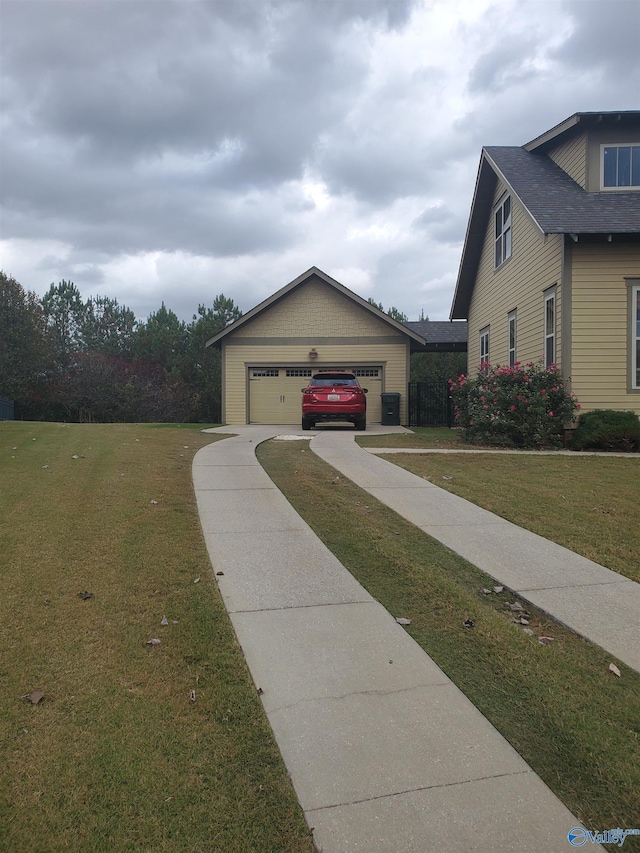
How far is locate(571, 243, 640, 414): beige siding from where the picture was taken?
11.9m

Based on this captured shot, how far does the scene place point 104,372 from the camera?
2892cm

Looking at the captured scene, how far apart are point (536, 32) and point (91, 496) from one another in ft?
43.8

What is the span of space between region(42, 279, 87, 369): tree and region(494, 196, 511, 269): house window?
2996cm

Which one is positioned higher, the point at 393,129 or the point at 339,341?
the point at 393,129

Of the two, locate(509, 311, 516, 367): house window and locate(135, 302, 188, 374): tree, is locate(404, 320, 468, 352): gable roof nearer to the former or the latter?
locate(509, 311, 516, 367): house window

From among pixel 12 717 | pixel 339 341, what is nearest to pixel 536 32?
pixel 339 341

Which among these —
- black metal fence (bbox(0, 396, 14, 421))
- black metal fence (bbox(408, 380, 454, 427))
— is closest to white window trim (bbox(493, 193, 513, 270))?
black metal fence (bbox(408, 380, 454, 427))

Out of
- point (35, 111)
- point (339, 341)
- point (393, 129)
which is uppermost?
point (393, 129)

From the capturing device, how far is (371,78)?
13.4 m

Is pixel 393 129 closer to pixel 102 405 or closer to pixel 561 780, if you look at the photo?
pixel 561 780

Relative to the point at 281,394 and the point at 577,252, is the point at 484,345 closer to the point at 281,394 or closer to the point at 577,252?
the point at 577,252

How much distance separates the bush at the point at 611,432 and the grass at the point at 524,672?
773cm

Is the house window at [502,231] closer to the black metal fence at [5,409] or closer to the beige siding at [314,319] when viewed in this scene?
the beige siding at [314,319]

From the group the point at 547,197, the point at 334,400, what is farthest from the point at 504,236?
the point at 334,400
